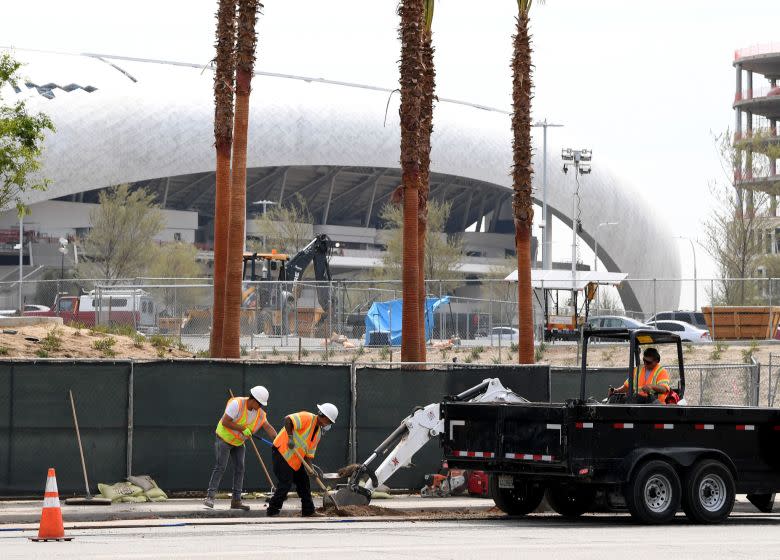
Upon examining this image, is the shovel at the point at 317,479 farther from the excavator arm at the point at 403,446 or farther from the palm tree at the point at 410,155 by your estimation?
the palm tree at the point at 410,155

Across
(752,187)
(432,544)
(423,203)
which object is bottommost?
(432,544)

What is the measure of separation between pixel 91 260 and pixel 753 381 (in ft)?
186

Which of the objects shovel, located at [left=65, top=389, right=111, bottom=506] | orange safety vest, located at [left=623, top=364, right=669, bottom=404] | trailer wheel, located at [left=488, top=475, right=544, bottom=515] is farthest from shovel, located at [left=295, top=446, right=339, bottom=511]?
orange safety vest, located at [left=623, top=364, right=669, bottom=404]

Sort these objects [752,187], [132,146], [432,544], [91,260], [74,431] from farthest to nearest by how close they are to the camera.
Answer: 1. [132,146]
2. [91,260]
3. [752,187]
4. [74,431]
5. [432,544]

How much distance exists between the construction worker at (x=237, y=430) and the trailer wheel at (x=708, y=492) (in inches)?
182

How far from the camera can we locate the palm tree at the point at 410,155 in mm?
24484

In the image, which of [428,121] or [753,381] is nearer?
[753,381]

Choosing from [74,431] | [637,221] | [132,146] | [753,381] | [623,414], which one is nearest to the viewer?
[623,414]

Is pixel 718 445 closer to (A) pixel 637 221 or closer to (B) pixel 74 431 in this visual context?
(B) pixel 74 431

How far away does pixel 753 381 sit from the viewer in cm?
2202

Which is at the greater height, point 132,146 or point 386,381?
point 132,146

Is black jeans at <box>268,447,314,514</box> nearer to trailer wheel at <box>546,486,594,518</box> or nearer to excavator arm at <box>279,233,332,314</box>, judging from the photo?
trailer wheel at <box>546,486,594,518</box>

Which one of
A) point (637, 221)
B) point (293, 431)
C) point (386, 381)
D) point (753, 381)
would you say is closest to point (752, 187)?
point (753, 381)

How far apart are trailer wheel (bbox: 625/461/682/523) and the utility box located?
26.4 metres
